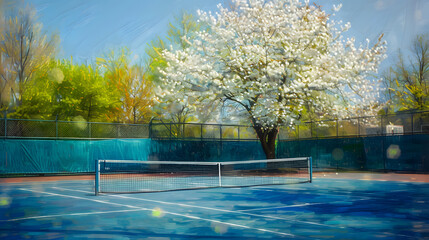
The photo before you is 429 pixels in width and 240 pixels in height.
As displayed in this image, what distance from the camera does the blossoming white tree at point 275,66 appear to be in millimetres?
25172

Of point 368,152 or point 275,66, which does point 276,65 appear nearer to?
point 275,66

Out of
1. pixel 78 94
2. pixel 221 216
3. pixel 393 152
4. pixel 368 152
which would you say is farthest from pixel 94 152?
pixel 78 94

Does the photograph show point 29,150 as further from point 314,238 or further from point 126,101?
point 126,101

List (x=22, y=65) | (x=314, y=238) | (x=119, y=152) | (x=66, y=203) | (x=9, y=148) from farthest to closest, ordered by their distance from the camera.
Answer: (x=22, y=65), (x=119, y=152), (x=9, y=148), (x=66, y=203), (x=314, y=238)

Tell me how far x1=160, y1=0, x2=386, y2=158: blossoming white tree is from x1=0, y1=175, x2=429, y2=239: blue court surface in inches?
491

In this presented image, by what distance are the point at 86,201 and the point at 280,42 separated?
17242mm

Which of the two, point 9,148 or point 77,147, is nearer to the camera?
point 9,148

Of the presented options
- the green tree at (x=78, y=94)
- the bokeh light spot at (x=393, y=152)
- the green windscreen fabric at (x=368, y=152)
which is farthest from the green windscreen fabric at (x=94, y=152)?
the green tree at (x=78, y=94)

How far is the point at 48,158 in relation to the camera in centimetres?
2528

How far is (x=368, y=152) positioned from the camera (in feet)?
86.1

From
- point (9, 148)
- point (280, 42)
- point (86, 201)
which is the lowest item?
point (86, 201)

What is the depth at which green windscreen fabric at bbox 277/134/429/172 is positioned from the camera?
2356cm

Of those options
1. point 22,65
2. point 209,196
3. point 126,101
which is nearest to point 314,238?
point 209,196

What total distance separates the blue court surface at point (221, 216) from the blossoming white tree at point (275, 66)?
12.5 m
